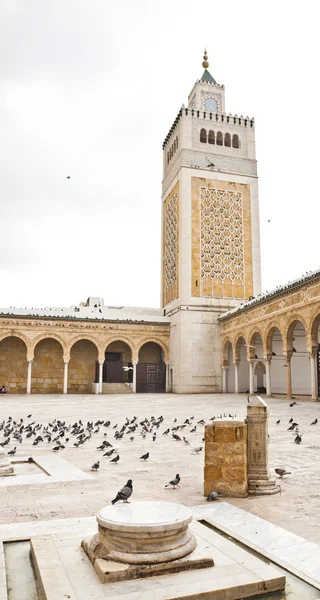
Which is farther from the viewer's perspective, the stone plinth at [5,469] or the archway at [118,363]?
the archway at [118,363]

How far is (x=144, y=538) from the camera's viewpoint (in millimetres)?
2799

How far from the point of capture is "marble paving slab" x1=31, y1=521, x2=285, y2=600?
8.18ft

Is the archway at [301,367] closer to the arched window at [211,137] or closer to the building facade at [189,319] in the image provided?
the building facade at [189,319]

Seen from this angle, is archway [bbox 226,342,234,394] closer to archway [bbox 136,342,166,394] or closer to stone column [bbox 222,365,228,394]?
stone column [bbox 222,365,228,394]

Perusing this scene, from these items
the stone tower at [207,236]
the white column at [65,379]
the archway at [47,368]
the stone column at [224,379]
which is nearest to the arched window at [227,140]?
the stone tower at [207,236]

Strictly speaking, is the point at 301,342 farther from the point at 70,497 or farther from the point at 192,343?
the point at 70,497

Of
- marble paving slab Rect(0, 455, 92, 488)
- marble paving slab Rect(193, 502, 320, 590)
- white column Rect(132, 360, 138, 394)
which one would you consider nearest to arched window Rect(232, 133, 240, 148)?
white column Rect(132, 360, 138, 394)

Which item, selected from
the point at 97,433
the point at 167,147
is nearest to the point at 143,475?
the point at 97,433

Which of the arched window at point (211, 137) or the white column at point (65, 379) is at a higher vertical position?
the arched window at point (211, 137)

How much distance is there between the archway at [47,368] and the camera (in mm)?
28359

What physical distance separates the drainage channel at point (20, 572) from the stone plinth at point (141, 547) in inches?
14.3

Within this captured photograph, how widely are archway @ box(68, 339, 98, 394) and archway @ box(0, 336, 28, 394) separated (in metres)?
2.73

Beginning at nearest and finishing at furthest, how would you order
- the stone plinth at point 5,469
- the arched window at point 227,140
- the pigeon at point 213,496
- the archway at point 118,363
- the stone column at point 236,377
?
1. the pigeon at point 213,496
2. the stone plinth at point 5,469
3. the stone column at point 236,377
4. the archway at point 118,363
5. the arched window at point 227,140

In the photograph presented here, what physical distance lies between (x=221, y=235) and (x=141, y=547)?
27011 millimetres
